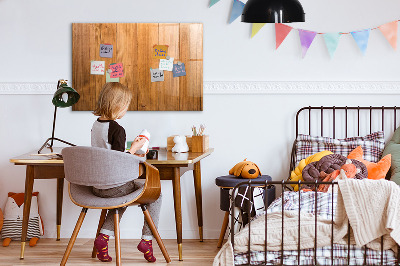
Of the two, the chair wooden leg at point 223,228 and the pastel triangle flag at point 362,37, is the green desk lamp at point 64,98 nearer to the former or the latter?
the chair wooden leg at point 223,228

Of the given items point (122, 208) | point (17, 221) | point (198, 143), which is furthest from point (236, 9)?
point (17, 221)

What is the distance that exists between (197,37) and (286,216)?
1707 mm

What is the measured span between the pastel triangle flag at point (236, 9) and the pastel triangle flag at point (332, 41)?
24.9 inches

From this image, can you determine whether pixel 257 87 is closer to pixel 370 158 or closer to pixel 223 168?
pixel 223 168

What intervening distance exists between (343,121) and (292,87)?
17.4 inches

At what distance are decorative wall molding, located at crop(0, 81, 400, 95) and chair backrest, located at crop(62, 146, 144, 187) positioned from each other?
1230mm

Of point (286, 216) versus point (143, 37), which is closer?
point (286, 216)

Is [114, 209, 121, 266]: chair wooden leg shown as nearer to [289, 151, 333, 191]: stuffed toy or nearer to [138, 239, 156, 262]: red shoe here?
[138, 239, 156, 262]: red shoe

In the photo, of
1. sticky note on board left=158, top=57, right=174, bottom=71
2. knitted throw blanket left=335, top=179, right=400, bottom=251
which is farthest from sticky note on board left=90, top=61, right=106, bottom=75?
knitted throw blanket left=335, top=179, right=400, bottom=251

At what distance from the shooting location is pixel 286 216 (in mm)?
3102

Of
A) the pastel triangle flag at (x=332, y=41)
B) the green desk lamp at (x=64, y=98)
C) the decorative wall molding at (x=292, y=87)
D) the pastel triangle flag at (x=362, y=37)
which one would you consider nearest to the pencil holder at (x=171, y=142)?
the decorative wall molding at (x=292, y=87)

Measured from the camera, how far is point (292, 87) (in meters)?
4.29

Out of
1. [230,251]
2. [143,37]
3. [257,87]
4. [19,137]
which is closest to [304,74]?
[257,87]

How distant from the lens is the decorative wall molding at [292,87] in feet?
14.0
